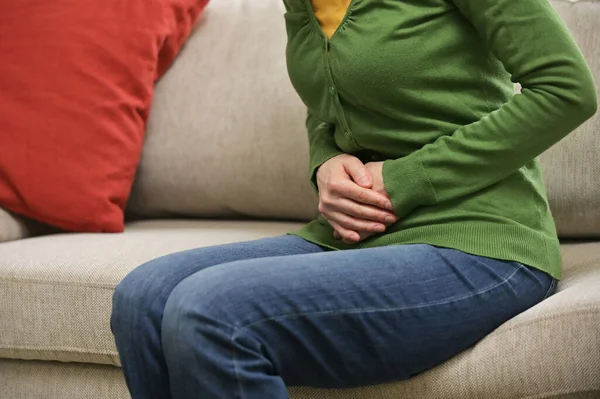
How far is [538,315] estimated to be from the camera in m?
1.13

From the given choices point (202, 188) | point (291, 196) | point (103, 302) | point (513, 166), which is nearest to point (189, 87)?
point (202, 188)

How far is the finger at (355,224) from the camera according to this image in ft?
3.99

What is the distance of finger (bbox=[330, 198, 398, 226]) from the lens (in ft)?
3.95

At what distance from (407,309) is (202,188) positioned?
3.07 feet

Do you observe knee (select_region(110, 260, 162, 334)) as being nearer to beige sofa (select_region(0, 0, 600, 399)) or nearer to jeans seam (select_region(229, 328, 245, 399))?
jeans seam (select_region(229, 328, 245, 399))

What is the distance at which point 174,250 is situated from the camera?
5.10 feet

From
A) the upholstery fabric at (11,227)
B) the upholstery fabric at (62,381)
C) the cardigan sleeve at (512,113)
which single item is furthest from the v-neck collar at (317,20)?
the upholstery fabric at (11,227)

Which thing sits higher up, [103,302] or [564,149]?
[564,149]

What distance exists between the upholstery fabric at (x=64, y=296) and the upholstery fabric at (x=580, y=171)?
68 centimetres

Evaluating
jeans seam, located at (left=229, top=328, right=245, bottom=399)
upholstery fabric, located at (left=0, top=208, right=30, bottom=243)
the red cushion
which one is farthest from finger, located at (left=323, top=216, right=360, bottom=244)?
upholstery fabric, located at (left=0, top=208, right=30, bottom=243)

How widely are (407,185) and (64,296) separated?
0.65 meters

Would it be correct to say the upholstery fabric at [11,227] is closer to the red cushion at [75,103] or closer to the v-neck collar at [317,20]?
the red cushion at [75,103]

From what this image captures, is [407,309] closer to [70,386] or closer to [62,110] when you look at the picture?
[70,386]

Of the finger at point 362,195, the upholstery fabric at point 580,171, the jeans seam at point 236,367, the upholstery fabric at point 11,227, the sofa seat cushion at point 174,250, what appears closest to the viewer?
the jeans seam at point 236,367
